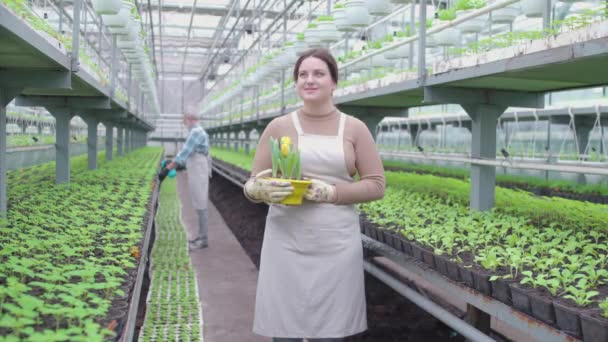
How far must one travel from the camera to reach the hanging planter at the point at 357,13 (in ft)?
18.3

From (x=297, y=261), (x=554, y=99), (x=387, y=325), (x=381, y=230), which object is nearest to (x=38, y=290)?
(x=297, y=261)

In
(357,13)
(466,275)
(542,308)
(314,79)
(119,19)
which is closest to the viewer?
(542,308)

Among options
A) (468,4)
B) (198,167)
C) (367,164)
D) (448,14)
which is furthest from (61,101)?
(367,164)

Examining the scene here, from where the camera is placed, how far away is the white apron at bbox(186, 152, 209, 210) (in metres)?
7.29

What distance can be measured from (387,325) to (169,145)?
125 feet

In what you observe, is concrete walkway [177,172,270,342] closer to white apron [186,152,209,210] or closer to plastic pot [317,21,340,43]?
white apron [186,152,209,210]

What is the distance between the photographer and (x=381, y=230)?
3725mm

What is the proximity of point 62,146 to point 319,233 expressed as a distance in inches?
201

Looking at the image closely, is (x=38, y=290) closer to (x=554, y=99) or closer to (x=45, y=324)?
(x=45, y=324)

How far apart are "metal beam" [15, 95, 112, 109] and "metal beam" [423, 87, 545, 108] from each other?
4.39m

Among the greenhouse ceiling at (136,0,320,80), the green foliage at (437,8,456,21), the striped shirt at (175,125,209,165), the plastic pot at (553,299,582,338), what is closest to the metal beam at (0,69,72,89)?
the striped shirt at (175,125,209,165)

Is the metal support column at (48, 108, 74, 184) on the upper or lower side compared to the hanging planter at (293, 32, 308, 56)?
lower

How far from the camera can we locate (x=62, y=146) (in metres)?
6.68

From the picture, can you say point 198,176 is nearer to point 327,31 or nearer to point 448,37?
point 327,31
